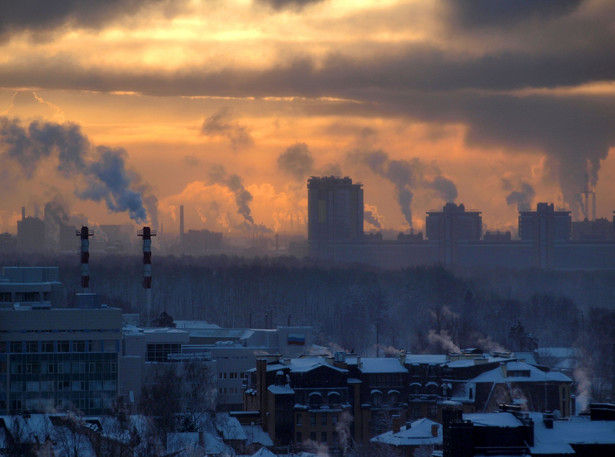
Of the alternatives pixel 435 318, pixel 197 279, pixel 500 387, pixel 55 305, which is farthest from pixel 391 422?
pixel 197 279

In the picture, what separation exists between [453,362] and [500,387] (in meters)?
4.99

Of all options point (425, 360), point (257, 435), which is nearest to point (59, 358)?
point (257, 435)

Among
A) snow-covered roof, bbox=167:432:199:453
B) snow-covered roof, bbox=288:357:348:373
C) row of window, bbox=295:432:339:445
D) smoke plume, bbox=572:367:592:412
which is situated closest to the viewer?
snow-covered roof, bbox=167:432:199:453

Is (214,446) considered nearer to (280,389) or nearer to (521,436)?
(280,389)

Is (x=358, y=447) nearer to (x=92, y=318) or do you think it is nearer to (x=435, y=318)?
(x=92, y=318)

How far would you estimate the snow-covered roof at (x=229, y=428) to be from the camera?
68.0m

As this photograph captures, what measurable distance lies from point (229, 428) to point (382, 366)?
15.1m

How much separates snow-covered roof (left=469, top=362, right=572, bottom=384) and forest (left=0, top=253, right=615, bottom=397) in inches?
796

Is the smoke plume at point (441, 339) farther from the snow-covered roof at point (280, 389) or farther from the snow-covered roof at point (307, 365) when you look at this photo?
the snow-covered roof at point (280, 389)

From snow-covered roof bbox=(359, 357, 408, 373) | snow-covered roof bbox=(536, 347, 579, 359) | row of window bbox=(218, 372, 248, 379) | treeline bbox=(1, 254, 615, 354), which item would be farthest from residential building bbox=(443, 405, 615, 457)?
treeline bbox=(1, 254, 615, 354)

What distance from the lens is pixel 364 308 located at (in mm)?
155500

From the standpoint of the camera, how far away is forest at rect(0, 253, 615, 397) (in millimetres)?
125875

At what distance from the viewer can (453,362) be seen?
82.9 m

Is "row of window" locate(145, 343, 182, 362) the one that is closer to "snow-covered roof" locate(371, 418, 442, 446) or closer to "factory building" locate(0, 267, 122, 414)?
"factory building" locate(0, 267, 122, 414)
